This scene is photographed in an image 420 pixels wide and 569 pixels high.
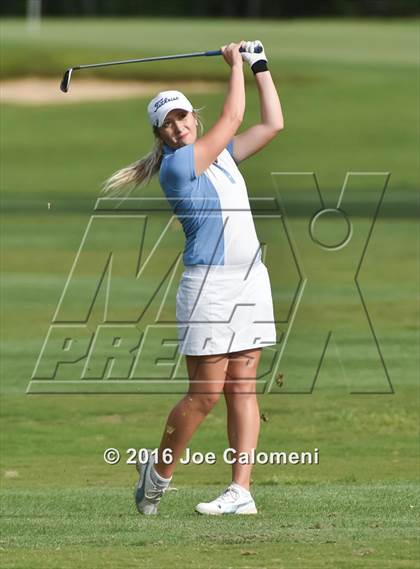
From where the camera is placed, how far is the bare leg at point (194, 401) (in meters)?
8.03

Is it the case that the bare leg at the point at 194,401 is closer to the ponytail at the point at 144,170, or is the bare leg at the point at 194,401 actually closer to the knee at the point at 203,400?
the knee at the point at 203,400

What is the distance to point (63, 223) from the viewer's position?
2880 centimetres

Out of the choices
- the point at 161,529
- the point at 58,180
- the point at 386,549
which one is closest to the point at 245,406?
the point at 161,529

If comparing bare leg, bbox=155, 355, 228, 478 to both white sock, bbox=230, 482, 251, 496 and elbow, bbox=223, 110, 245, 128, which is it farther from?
elbow, bbox=223, 110, 245, 128

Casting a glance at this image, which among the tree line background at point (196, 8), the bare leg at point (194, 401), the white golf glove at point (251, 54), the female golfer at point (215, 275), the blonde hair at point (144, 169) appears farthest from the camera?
the tree line background at point (196, 8)

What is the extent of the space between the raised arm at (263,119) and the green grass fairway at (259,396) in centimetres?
188

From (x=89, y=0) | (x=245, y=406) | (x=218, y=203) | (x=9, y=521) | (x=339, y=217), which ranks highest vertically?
(x=218, y=203)

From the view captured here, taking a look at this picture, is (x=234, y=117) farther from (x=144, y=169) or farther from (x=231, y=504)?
(x=231, y=504)

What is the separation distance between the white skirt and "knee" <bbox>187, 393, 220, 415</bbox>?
10.2 inches

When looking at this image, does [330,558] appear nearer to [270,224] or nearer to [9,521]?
[9,521]

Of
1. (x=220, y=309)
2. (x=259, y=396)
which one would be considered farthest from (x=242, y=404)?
(x=259, y=396)

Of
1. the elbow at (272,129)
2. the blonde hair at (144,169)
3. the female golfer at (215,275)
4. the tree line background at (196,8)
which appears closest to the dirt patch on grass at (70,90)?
the tree line background at (196,8)

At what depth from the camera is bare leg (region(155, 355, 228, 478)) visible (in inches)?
316

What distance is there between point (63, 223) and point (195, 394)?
68.6 feet
